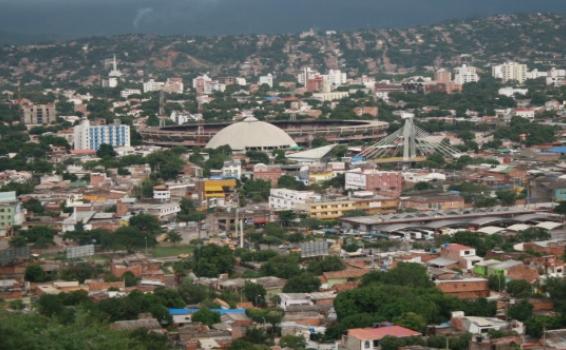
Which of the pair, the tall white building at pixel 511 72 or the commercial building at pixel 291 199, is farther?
the tall white building at pixel 511 72

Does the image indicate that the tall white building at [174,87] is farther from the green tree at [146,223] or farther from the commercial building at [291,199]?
the green tree at [146,223]

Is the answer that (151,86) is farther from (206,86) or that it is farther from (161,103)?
(161,103)

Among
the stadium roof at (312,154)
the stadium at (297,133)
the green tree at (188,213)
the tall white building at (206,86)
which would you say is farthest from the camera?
the tall white building at (206,86)

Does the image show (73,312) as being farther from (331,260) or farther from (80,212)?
(80,212)

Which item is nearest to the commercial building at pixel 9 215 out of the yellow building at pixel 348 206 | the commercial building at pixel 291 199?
the commercial building at pixel 291 199

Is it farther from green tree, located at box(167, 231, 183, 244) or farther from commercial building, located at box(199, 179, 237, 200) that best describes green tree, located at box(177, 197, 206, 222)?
green tree, located at box(167, 231, 183, 244)

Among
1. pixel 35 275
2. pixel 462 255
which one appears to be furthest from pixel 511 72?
pixel 35 275
